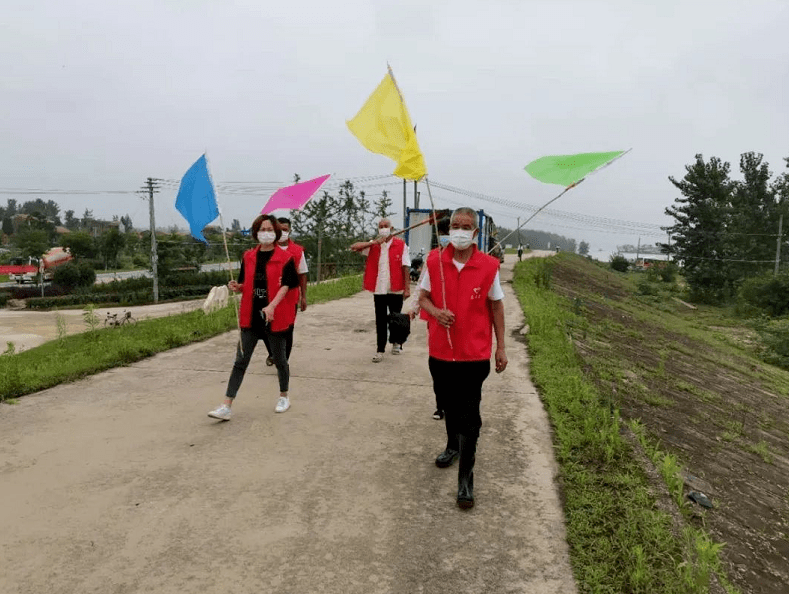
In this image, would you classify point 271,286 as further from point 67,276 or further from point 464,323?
point 67,276

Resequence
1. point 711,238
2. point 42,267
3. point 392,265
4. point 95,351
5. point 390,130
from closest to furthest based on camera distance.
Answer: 1. point 390,130
2. point 392,265
3. point 95,351
4. point 711,238
5. point 42,267

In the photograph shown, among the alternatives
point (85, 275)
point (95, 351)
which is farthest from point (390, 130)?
point (85, 275)

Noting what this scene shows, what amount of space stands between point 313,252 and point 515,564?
Answer: 74.6 feet

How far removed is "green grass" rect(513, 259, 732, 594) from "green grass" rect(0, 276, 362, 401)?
4.56 meters

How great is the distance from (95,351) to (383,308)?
3408 millimetres

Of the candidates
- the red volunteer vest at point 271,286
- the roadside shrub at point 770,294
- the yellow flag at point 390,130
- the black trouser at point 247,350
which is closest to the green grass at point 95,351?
the black trouser at point 247,350

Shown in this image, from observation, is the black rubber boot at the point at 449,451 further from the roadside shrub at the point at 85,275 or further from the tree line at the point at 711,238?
the roadside shrub at the point at 85,275

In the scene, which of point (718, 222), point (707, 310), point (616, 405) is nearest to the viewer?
point (616, 405)

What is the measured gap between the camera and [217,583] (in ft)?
8.10

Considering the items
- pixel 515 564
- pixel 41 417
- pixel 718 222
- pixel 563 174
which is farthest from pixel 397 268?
pixel 718 222

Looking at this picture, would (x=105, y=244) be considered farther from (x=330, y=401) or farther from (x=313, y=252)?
(x=330, y=401)

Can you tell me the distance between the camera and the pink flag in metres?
5.38

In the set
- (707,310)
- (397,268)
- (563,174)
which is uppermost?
(563,174)

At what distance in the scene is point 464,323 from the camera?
3184 millimetres
